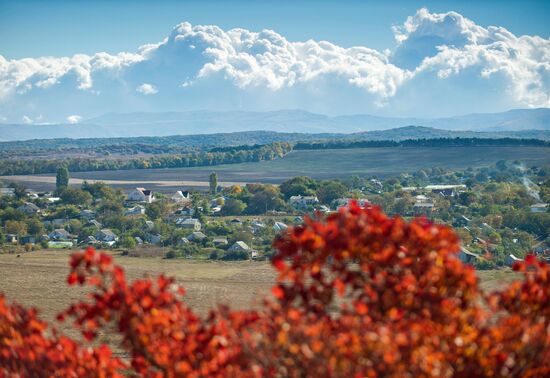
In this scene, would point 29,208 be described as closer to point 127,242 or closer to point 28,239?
point 28,239

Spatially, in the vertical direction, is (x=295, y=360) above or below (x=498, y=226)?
above

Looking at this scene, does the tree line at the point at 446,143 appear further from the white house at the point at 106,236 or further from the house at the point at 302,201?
the white house at the point at 106,236

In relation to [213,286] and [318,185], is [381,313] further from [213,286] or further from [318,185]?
[318,185]

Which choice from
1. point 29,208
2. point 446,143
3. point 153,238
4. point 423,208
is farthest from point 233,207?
point 446,143

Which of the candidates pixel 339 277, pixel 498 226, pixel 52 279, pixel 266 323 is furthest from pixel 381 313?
pixel 498 226

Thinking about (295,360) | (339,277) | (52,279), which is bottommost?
(52,279)

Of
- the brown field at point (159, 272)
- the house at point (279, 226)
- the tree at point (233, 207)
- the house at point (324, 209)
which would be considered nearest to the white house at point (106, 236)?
the brown field at point (159, 272)
